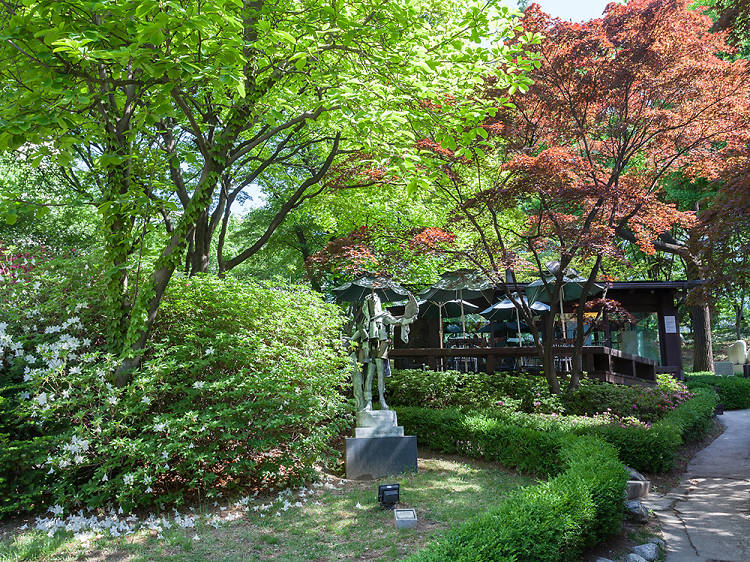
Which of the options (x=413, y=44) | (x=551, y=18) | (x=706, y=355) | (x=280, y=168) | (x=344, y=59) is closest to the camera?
(x=413, y=44)

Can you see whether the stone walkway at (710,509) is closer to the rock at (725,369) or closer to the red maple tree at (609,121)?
the red maple tree at (609,121)

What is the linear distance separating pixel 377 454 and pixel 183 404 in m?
3.25

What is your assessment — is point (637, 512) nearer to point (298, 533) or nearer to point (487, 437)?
point (487, 437)

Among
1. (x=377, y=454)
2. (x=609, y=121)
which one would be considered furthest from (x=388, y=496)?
(x=609, y=121)

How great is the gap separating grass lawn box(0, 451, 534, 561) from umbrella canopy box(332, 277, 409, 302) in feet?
18.9

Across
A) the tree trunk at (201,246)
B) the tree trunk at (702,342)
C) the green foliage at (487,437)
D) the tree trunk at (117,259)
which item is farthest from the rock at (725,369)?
the tree trunk at (117,259)

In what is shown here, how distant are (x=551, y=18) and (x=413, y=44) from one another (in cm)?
436

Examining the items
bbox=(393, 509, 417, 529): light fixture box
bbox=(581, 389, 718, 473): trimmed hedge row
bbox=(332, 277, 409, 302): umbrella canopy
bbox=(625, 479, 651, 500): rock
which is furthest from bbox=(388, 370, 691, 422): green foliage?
bbox=(393, 509, 417, 529): light fixture box

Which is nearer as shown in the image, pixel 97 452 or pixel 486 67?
→ pixel 97 452

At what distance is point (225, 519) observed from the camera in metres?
5.63

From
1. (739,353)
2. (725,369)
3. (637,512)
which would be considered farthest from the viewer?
(739,353)

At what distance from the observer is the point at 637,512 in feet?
18.6

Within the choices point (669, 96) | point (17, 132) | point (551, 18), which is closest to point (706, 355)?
point (669, 96)

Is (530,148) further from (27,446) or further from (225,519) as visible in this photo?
(27,446)
